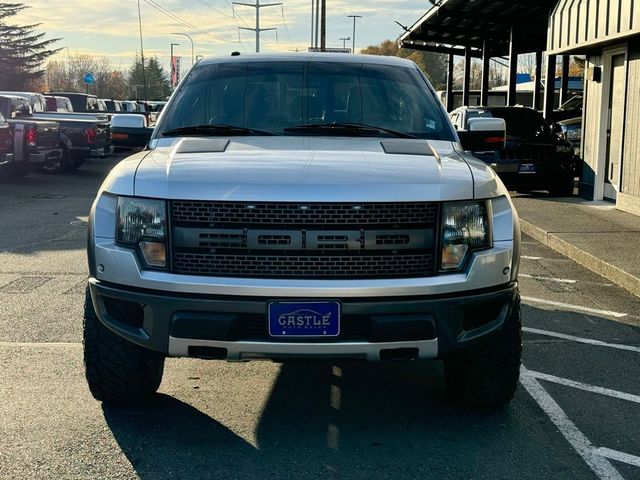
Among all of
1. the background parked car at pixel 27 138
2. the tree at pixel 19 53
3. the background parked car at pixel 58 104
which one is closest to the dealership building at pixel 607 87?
the background parked car at pixel 27 138

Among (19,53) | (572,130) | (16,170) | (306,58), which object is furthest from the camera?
(19,53)

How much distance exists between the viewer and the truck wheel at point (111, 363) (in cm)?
413

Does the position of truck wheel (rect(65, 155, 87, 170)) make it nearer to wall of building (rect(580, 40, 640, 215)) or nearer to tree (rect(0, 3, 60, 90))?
wall of building (rect(580, 40, 640, 215))

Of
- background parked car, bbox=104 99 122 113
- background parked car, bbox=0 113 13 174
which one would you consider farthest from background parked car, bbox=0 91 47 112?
background parked car, bbox=104 99 122 113

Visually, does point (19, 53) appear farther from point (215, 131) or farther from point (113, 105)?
point (215, 131)

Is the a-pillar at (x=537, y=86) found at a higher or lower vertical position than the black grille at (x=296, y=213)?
higher

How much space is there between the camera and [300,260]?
12.3ft

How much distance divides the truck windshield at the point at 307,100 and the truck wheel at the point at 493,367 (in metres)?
1.34

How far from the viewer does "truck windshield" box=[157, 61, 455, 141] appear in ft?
16.3

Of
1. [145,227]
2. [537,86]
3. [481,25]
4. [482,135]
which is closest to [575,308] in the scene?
[482,135]

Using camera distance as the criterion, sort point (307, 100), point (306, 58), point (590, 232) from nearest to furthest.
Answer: point (307, 100) → point (306, 58) → point (590, 232)

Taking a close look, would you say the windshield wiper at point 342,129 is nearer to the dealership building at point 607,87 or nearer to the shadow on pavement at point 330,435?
the shadow on pavement at point 330,435

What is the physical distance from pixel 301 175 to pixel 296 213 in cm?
18

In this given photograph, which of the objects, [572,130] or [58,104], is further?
[58,104]
